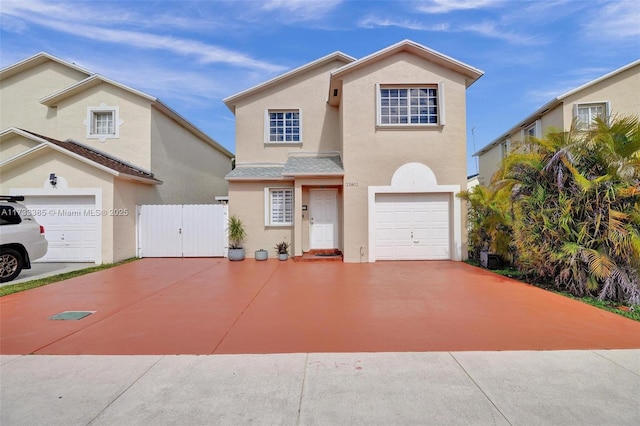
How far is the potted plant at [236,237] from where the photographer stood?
1228 cm

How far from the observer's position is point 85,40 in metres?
10.5

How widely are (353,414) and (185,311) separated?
417 cm

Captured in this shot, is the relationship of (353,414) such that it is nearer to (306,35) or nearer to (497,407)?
(497,407)

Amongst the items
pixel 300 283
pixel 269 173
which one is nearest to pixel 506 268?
pixel 300 283

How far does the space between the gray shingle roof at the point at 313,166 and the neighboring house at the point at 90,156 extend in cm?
606

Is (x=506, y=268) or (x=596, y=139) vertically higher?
(x=596, y=139)

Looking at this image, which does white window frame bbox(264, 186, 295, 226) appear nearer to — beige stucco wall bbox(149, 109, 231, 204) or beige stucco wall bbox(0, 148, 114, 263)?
beige stucco wall bbox(149, 109, 231, 204)

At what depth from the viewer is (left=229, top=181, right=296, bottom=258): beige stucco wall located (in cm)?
1293

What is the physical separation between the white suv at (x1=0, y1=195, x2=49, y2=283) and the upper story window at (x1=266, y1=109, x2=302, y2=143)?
338 inches

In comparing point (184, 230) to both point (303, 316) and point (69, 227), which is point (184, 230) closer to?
point (69, 227)

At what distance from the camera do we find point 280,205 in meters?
13.2

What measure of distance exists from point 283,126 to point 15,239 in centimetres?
970

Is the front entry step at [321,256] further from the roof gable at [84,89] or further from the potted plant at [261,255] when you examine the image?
the roof gable at [84,89]

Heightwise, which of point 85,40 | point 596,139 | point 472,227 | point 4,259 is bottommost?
point 4,259
